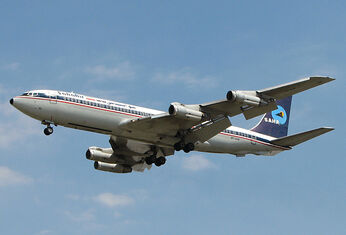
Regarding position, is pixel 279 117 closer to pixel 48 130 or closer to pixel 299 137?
pixel 299 137

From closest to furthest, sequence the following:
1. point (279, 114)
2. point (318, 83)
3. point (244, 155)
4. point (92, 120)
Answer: point (318, 83) < point (92, 120) < point (244, 155) < point (279, 114)

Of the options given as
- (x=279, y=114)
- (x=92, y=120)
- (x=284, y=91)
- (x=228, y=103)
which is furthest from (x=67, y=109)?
(x=279, y=114)

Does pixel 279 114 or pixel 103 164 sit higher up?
pixel 279 114

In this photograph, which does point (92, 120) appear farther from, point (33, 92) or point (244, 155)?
point (244, 155)

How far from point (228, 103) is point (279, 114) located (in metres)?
15.8

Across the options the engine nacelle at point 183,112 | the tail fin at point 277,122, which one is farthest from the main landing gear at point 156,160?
the tail fin at point 277,122

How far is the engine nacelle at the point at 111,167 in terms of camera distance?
190 feet

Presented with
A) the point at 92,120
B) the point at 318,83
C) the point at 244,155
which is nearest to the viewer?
the point at 318,83

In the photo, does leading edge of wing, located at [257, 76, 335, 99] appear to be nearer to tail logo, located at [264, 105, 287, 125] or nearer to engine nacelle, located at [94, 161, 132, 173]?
tail logo, located at [264, 105, 287, 125]

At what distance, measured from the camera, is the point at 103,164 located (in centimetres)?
5831

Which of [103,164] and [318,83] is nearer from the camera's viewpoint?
[318,83]

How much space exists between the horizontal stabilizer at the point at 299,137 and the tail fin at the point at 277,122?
3.14 m

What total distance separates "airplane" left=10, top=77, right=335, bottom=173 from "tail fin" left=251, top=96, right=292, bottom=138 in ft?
12.4

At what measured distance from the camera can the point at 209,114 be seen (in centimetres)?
4878
